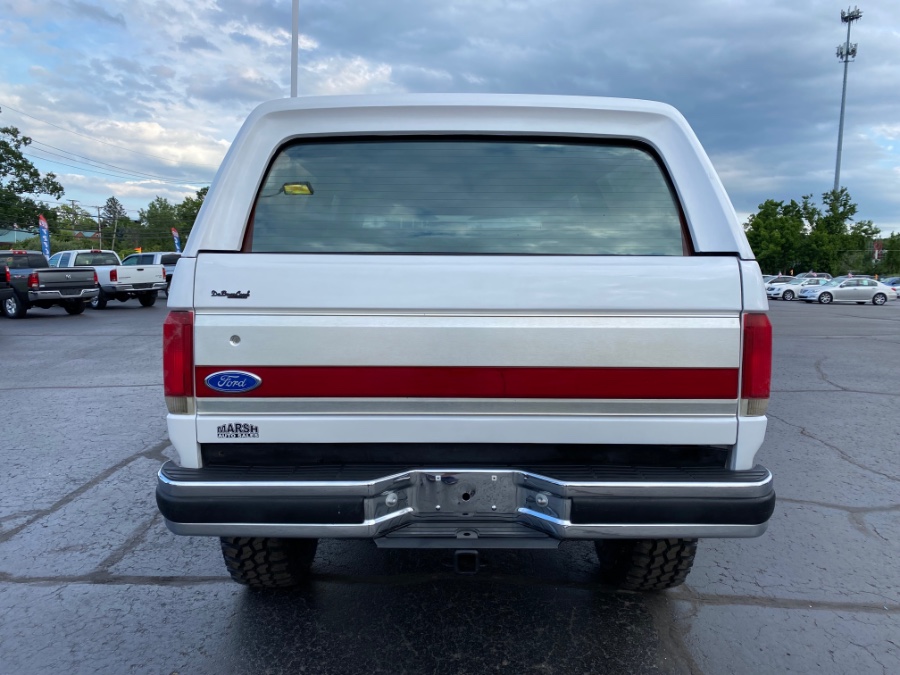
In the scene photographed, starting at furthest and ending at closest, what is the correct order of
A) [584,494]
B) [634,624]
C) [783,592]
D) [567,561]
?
[567,561] → [783,592] → [634,624] → [584,494]

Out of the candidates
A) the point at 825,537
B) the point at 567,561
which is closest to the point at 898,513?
the point at 825,537

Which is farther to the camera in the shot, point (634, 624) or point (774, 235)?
point (774, 235)

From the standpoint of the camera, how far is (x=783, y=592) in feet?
10.9

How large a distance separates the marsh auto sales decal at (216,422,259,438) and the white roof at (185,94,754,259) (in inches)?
36.0

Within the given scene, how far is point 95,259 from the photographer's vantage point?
23453 millimetres

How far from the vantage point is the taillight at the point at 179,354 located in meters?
2.34

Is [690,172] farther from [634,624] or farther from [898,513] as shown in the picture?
[898,513]

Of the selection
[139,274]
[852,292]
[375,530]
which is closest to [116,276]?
[139,274]

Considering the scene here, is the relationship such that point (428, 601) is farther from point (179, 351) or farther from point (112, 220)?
point (112, 220)

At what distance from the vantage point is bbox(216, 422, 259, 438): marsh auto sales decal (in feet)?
7.87

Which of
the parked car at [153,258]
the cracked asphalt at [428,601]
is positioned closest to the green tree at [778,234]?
the parked car at [153,258]

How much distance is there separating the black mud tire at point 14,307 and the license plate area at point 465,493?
2084 centimetres

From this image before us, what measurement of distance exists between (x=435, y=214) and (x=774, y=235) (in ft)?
237

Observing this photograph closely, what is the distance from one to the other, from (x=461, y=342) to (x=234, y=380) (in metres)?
0.82
